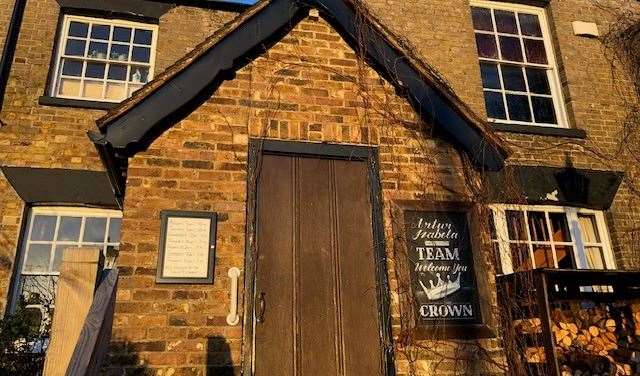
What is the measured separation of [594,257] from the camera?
7461mm

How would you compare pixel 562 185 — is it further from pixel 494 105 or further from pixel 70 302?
pixel 70 302

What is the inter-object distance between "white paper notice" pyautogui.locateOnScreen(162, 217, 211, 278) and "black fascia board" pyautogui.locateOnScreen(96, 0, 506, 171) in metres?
0.81

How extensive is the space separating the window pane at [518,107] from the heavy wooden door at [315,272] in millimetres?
4451

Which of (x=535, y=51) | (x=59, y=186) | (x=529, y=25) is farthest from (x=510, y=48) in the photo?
(x=59, y=186)

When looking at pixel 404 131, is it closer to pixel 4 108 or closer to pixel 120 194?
pixel 120 194

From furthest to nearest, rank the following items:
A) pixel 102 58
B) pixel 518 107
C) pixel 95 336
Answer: pixel 518 107, pixel 102 58, pixel 95 336

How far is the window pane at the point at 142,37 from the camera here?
7746 mm

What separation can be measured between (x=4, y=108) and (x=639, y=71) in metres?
10.1

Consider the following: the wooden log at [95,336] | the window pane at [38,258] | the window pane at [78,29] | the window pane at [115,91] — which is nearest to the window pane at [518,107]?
the window pane at [115,91]

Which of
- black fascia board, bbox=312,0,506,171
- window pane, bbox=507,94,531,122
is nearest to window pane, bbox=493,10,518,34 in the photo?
window pane, bbox=507,94,531,122

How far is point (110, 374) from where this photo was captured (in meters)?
3.71

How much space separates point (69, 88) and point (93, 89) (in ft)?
1.06

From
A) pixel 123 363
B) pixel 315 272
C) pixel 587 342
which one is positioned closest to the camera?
pixel 123 363

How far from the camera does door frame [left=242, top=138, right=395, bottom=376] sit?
411cm
